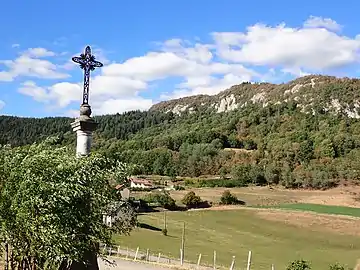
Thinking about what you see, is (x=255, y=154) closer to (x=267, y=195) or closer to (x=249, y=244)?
(x=267, y=195)

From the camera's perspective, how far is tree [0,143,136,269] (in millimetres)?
10734

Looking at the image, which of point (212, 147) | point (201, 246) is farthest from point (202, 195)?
point (212, 147)

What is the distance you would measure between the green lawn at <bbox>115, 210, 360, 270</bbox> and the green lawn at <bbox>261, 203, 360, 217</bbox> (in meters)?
13.9

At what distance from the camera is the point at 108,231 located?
13.1 metres

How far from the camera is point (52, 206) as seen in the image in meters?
10.9

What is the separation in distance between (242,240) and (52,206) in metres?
50.3

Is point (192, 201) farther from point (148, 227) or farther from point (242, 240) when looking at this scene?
point (242, 240)

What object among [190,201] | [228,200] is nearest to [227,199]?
[228,200]

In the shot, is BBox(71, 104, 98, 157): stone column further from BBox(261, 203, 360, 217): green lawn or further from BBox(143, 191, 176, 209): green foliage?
BBox(261, 203, 360, 217): green lawn

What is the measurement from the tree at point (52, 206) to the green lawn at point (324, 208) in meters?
81.1

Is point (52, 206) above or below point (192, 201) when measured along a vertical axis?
above

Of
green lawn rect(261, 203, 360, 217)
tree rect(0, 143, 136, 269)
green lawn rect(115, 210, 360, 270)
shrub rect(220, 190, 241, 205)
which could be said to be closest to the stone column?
tree rect(0, 143, 136, 269)

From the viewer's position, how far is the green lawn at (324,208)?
3526 inches

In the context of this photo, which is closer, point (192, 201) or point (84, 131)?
point (84, 131)
